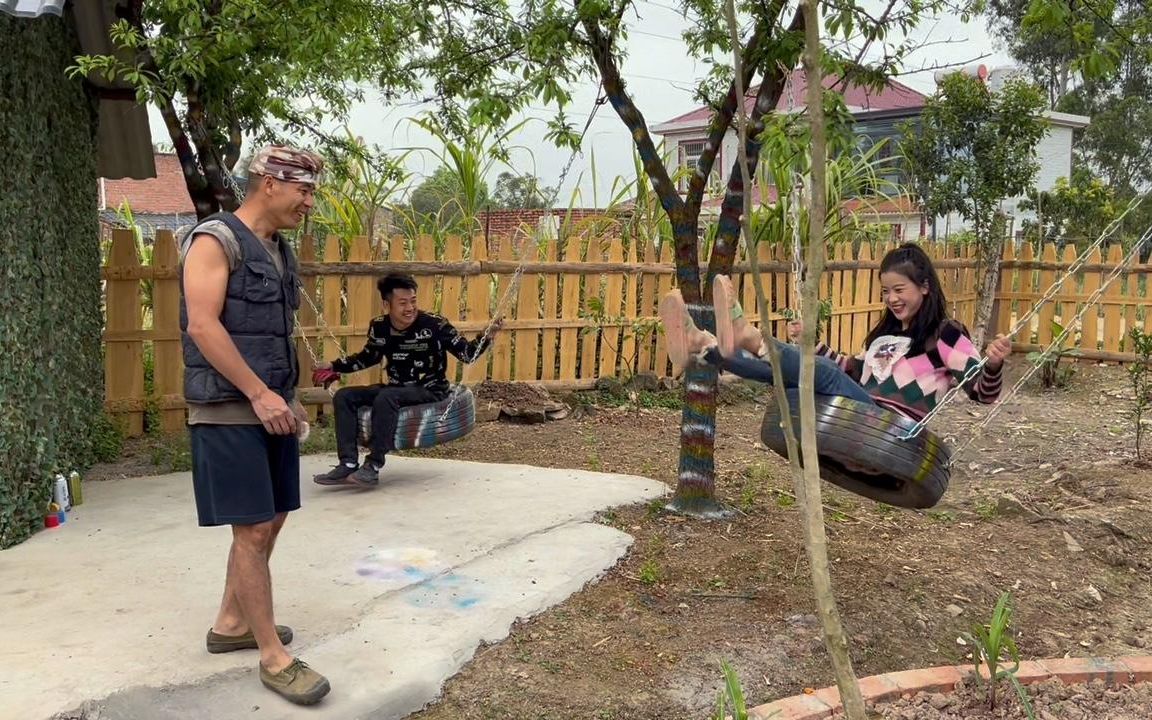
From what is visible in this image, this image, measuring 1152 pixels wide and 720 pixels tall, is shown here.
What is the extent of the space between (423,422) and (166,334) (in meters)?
2.76

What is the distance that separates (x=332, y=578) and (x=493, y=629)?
85 centimetres

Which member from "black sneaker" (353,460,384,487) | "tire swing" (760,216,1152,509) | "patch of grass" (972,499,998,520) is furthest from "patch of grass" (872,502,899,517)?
"black sneaker" (353,460,384,487)

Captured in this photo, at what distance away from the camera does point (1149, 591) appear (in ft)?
14.9

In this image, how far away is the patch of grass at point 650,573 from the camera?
413cm

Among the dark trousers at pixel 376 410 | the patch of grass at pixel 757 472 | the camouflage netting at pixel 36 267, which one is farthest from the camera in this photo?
the patch of grass at pixel 757 472

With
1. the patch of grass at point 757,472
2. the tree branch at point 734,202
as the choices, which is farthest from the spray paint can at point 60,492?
the patch of grass at point 757,472

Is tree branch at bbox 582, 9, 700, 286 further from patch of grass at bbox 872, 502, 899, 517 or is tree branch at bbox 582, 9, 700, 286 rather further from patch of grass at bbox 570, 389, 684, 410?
patch of grass at bbox 570, 389, 684, 410

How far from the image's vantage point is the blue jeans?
3.63m

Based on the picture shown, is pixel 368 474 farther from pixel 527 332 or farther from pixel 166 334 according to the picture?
pixel 527 332

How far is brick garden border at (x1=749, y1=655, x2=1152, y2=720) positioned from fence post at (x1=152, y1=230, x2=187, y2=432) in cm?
538

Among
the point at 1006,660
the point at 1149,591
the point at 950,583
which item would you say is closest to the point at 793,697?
the point at 1006,660

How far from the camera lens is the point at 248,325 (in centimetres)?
292

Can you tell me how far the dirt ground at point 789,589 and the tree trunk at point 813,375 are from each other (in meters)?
1.00

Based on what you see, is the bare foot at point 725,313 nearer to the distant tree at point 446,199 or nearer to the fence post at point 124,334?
the fence post at point 124,334
